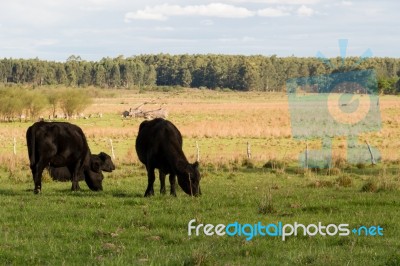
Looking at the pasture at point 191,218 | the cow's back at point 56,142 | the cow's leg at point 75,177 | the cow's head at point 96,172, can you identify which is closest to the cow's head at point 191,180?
the pasture at point 191,218

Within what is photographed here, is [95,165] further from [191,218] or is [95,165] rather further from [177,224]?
[177,224]

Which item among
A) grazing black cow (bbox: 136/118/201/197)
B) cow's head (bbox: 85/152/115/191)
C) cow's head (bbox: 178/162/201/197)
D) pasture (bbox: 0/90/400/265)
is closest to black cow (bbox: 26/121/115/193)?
cow's head (bbox: 85/152/115/191)

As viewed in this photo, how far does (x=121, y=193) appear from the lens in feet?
59.0

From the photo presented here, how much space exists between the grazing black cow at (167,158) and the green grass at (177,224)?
46cm

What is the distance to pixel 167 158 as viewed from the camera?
16875mm

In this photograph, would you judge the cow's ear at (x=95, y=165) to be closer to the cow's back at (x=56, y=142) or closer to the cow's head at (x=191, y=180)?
the cow's back at (x=56, y=142)

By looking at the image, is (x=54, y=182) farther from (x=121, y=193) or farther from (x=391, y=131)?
(x=391, y=131)

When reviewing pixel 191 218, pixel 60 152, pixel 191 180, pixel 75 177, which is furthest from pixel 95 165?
pixel 191 218

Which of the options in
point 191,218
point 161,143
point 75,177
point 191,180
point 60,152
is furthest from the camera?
point 75,177

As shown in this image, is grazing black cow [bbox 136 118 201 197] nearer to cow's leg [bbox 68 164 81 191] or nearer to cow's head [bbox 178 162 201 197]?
cow's head [bbox 178 162 201 197]

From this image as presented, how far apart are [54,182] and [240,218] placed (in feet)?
34.7

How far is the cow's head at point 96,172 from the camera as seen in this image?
19250 mm

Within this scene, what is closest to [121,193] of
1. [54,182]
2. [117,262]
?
[54,182]

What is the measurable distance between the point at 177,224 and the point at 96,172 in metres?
7.96
